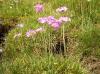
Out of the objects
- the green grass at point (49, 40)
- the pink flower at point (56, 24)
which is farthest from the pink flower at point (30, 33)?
the pink flower at point (56, 24)

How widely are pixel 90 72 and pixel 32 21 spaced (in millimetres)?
2048

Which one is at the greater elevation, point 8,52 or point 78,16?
point 78,16

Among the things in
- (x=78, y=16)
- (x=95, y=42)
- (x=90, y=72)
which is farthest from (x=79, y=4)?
(x=90, y=72)

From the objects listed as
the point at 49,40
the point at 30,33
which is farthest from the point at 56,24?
the point at 30,33

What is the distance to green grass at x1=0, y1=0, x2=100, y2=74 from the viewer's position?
491 centimetres

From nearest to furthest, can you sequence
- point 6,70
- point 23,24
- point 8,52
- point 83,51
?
point 6,70
point 83,51
point 8,52
point 23,24

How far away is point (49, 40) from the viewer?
201 inches

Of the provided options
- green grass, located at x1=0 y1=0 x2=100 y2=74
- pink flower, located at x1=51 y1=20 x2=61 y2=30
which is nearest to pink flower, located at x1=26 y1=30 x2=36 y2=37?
green grass, located at x1=0 y1=0 x2=100 y2=74

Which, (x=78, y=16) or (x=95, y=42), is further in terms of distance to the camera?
(x=78, y=16)

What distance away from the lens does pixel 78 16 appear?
6625 mm

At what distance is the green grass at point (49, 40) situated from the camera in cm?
491

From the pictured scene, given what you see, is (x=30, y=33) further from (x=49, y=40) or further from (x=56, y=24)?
(x=56, y=24)

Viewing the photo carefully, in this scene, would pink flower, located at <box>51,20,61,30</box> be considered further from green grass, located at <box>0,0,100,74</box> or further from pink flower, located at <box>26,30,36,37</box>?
pink flower, located at <box>26,30,36,37</box>

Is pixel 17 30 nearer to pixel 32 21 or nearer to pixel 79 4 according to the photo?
pixel 32 21
